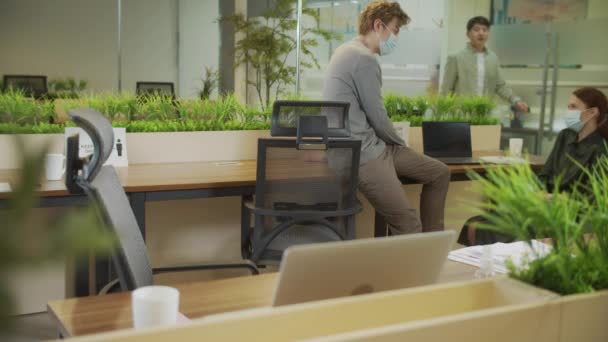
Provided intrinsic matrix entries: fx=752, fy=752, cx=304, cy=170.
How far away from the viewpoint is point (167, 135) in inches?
153

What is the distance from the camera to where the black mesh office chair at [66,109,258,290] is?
5.88 ft

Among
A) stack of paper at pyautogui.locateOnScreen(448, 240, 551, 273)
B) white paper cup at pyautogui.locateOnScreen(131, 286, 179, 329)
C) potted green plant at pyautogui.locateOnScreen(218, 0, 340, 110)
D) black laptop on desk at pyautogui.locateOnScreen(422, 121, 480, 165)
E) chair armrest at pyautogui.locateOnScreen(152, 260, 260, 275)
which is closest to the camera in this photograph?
white paper cup at pyautogui.locateOnScreen(131, 286, 179, 329)

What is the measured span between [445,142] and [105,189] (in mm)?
2962

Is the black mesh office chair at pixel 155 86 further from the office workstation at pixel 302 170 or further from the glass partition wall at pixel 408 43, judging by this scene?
the glass partition wall at pixel 408 43

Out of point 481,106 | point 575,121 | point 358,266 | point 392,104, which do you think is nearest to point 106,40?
point 392,104

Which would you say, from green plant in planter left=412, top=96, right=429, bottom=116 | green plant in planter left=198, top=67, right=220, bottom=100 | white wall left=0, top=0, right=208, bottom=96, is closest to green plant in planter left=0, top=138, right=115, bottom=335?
green plant in planter left=412, top=96, right=429, bottom=116

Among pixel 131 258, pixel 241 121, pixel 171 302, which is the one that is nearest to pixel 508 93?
pixel 241 121

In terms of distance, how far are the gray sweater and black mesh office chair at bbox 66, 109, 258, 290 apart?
1.89 metres

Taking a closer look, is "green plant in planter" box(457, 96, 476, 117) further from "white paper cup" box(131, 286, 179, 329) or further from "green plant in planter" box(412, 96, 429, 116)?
"white paper cup" box(131, 286, 179, 329)

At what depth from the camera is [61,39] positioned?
7000mm

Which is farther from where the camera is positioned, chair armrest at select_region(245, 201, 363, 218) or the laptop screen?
the laptop screen

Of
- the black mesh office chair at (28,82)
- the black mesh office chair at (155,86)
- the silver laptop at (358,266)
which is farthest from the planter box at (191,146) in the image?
the black mesh office chair at (28,82)

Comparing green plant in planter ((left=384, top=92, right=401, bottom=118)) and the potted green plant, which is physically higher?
the potted green plant

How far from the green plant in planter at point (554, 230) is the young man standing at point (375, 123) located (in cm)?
247
